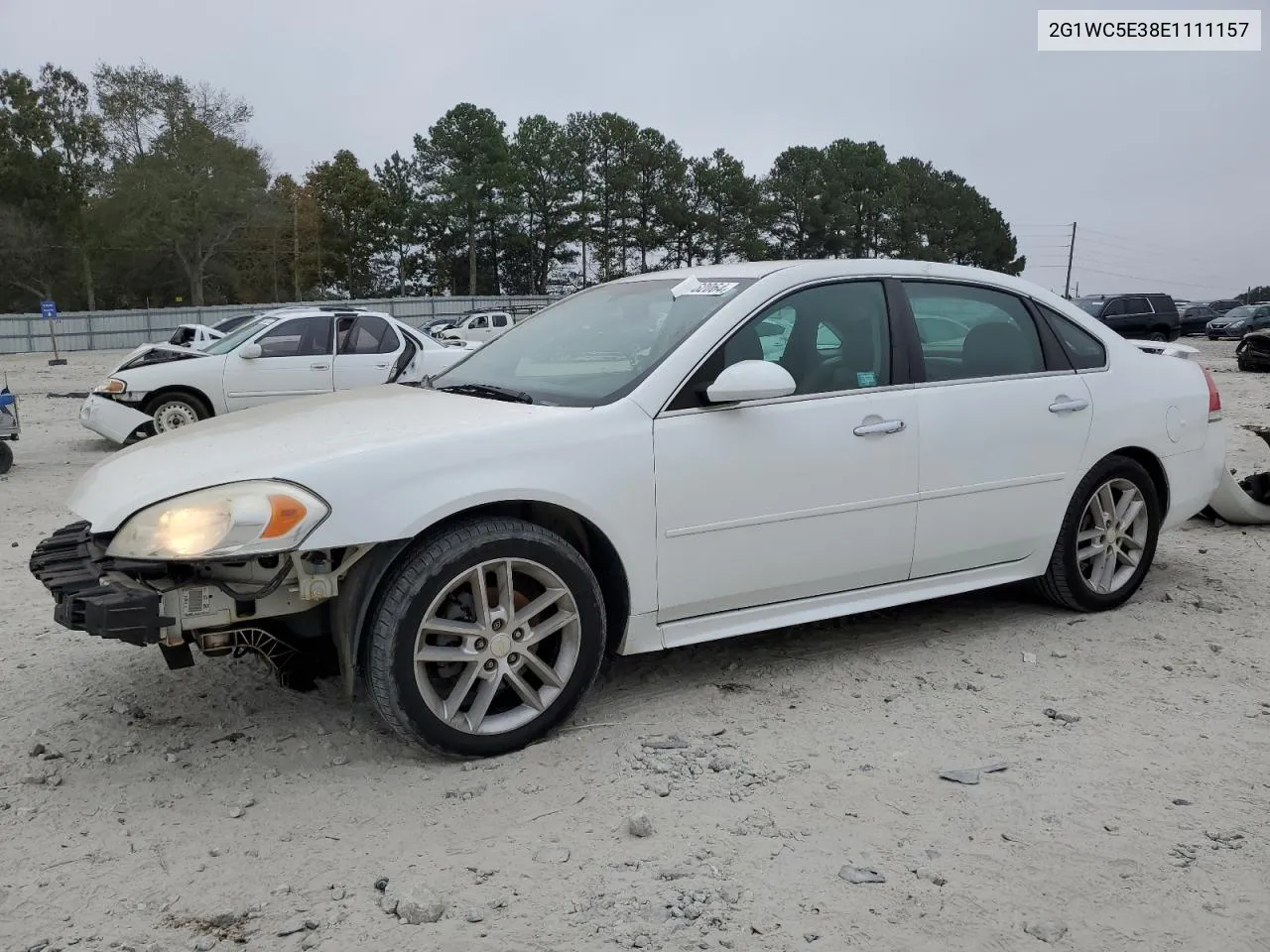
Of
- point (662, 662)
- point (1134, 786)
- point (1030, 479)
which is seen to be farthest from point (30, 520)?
point (1134, 786)

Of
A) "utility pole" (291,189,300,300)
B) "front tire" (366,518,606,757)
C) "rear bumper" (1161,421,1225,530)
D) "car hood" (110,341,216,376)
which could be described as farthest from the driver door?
"utility pole" (291,189,300,300)

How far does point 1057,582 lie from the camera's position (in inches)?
187

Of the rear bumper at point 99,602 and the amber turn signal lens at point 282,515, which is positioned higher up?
the amber turn signal lens at point 282,515

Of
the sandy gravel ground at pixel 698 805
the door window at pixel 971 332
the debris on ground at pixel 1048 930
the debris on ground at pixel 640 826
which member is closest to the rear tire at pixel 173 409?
the sandy gravel ground at pixel 698 805

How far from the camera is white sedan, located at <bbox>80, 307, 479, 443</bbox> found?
11.3m

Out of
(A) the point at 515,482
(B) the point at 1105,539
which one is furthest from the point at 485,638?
(B) the point at 1105,539

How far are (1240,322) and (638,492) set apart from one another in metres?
43.4

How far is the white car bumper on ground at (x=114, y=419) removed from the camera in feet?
36.8

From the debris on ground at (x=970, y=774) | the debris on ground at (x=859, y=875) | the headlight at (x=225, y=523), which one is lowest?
the debris on ground at (x=859, y=875)

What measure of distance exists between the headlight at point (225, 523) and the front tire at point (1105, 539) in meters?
3.26

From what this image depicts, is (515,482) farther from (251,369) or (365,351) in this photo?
(365,351)

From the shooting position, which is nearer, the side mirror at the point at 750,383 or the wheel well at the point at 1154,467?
the side mirror at the point at 750,383

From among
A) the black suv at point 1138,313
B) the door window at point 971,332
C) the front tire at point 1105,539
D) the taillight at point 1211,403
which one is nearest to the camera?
the door window at point 971,332

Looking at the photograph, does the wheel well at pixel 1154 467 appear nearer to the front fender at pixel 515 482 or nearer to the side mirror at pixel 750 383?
the side mirror at pixel 750 383
